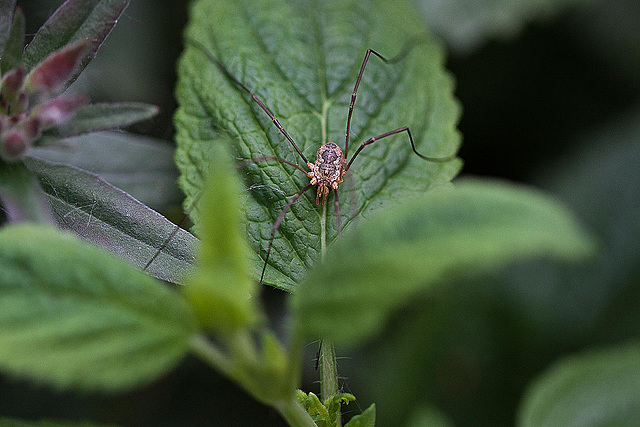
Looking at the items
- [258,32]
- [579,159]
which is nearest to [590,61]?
[579,159]

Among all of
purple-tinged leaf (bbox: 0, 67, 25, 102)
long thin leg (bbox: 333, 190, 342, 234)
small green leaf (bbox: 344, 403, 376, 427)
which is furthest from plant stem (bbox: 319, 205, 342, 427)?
purple-tinged leaf (bbox: 0, 67, 25, 102)

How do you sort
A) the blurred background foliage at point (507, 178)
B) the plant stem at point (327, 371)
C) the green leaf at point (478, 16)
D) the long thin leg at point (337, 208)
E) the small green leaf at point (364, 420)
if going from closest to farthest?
the small green leaf at point (364, 420), the plant stem at point (327, 371), the long thin leg at point (337, 208), the blurred background foliage at point (507, 178), the green leaf at point (478, 16)

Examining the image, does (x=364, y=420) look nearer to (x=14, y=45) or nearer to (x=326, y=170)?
(x=326, y=170)

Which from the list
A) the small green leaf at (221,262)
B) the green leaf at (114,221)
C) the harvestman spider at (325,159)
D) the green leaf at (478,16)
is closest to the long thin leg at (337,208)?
the harvestman spider at (325,159)

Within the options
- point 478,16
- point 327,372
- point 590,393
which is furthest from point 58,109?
point 478,16

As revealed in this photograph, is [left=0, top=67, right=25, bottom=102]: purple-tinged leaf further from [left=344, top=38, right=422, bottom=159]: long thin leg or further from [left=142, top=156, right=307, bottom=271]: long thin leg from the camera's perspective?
[left=344, top=38, right=422, bottom=159]: long thin leg

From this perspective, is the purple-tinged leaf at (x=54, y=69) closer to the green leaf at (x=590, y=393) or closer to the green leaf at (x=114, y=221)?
the green leaf at (x=114, y=221)
